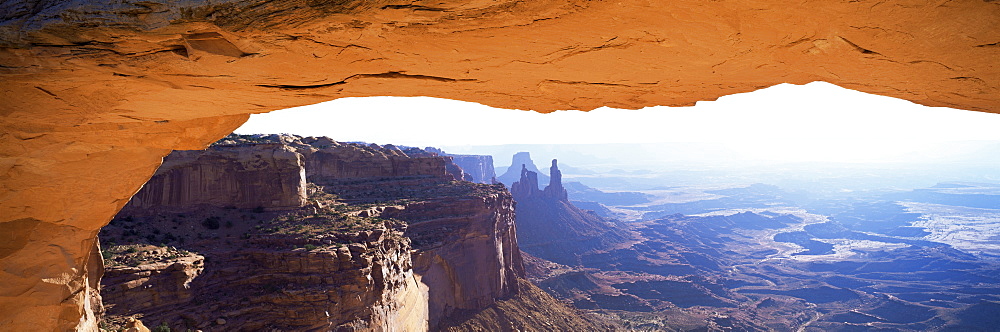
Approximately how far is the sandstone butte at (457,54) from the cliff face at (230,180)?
22.5 meters

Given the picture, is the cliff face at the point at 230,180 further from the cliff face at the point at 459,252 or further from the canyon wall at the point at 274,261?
the cliff face at the point at 459,252

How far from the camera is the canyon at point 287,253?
20.5 meters

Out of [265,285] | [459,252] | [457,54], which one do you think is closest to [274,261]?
[265,285]

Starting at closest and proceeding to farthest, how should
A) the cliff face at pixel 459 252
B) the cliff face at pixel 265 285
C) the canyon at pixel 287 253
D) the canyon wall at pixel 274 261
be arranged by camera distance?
the cliff face at pixel 265 285
the canyon wall at pixel 274 261
the canyon at pixel 287 253
the cliff face at pixel 459 252

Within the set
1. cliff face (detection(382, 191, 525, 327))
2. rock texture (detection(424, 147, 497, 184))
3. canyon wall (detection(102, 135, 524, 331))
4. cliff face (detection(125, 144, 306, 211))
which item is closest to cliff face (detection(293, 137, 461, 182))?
canyon wall (detection(102, 135, 524, 331))

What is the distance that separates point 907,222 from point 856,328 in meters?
131

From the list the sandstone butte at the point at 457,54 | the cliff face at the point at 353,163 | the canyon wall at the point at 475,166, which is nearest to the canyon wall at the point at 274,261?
the cliff face at the point at 353,163

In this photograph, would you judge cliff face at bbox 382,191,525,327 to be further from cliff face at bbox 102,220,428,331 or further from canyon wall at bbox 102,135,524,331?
cliff face at bbox 102,220,428,331

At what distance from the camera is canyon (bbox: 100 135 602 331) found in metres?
20.5

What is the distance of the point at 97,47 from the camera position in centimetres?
331

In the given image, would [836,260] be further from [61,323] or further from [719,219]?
[61,323]

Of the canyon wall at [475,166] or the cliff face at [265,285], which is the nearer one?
the cliff face at [265,285]

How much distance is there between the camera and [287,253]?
22781mm

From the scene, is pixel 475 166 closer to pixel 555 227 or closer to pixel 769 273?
pixel 555 227
